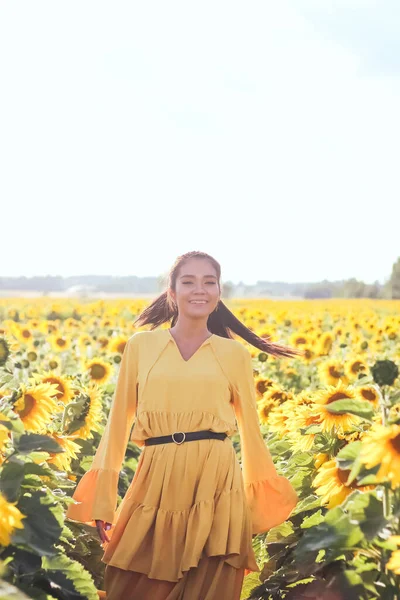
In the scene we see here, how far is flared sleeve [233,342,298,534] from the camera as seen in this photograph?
4508 millimetres

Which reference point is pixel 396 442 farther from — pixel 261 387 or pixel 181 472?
pixel 261 387

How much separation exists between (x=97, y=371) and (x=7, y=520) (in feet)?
17.6

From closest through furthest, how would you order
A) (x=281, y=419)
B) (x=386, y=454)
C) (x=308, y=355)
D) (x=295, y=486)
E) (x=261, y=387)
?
(x=386, y=454), (x=295, y=486), (x=281, y=419), (x=261, y=387), (x=308, y=355)

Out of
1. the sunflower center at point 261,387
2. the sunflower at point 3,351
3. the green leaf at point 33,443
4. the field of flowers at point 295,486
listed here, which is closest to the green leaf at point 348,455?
the field of flowers at point 295,486

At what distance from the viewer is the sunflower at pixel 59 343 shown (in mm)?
11172

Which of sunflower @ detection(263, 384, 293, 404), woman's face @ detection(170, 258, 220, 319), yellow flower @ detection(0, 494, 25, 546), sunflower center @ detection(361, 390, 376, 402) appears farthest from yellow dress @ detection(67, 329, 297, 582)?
sunflower @ detection(263, 384, 293, 404)

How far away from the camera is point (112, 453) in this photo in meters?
4.51

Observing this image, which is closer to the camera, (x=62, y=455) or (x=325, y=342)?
(x=62, y=455)

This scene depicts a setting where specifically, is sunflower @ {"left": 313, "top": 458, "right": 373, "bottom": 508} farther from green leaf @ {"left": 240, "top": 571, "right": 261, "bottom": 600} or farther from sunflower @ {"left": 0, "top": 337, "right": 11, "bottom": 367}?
sunflower @ {"left": 0, "top": 337, "right": 11, "bottom": 367}

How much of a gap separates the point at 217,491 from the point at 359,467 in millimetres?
1283

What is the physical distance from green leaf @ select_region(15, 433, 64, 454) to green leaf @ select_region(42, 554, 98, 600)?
0.48m

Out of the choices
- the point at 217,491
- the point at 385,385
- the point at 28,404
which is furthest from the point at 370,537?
the point at 28,404

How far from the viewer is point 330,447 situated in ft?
15.3

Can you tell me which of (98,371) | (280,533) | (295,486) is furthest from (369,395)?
(98,371)
